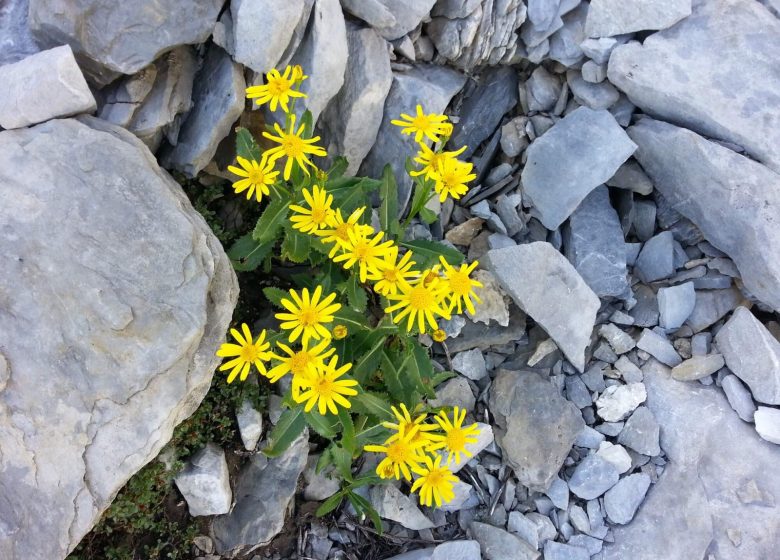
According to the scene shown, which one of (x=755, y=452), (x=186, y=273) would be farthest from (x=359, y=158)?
(x=755, y=452)

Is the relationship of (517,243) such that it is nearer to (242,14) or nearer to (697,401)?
(697,401)

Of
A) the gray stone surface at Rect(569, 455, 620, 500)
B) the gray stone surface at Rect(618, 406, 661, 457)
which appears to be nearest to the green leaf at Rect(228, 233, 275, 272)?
the gray stone surface at Rect(569, 455, 620, 500)

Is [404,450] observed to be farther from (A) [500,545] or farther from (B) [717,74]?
(B) [717,74]

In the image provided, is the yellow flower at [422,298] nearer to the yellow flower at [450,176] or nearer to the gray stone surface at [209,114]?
the yellow flower at [450,176]

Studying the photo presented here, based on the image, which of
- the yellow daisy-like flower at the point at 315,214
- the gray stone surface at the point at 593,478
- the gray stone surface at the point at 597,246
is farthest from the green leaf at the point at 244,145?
the gray stone surface at the point at 593,478

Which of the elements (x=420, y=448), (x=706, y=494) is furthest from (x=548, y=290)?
(x=706, y=494)
